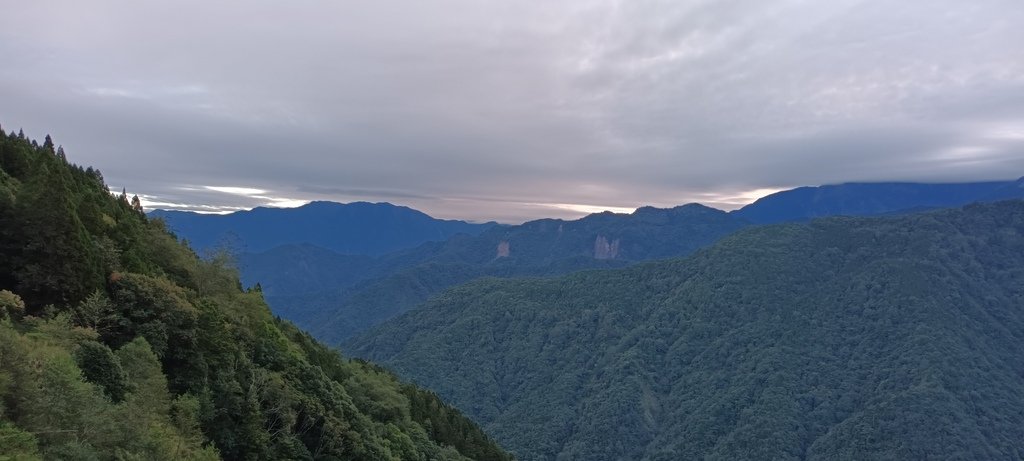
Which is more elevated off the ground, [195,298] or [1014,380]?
[195,298]

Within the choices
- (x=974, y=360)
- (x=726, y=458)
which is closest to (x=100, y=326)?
(x=726, y=458)

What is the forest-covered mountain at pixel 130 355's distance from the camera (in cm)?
1814

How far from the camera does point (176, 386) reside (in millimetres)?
28094

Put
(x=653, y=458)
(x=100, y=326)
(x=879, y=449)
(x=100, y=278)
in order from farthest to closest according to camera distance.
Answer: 1. (x=653, y=458)
2. (x=879, y=449)
3. (x=100, y=278)
4. (x=100, y=326)

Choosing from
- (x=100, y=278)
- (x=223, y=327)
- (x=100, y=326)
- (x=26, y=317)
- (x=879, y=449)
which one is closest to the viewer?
(x=26, y=317)

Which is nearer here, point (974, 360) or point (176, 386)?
point (176, 386)

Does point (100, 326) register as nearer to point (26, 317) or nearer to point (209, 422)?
point (26, 317)

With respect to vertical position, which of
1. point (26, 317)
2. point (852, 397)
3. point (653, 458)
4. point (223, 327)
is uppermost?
point (26, 317)

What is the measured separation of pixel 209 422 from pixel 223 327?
6854mm

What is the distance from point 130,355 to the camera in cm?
2408

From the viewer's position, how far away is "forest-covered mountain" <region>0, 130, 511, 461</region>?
1814cm

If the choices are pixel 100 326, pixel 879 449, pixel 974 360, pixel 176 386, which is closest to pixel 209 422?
pixel 176 386

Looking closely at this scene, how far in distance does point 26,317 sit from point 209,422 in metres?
8.40

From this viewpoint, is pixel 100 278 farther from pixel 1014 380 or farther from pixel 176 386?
pixel 1014 380
